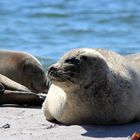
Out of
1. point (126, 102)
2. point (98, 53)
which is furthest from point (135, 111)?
point (98, 53)

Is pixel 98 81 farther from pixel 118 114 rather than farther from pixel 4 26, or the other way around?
pixel 4 26

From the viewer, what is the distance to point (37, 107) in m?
7.37

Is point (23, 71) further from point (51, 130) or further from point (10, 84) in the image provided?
point (51, 130)

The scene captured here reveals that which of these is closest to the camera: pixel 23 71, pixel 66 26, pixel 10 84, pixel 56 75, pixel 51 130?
pixel 56 75

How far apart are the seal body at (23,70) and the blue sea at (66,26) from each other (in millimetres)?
2376

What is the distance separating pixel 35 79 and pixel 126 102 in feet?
8.38

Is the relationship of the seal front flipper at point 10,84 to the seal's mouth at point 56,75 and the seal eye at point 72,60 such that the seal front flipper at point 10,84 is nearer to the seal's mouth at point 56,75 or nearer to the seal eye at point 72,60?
the seal eye at point 72,60

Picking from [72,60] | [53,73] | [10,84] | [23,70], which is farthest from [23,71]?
[53,73]

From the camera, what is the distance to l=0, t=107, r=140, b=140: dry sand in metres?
5.60

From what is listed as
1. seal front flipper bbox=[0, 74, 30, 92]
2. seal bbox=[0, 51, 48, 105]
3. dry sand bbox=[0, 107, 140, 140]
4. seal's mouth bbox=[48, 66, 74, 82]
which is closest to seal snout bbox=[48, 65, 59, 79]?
seal's mouth bbox=[48, 66, 74, 82]

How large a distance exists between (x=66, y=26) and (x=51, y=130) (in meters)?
11.3

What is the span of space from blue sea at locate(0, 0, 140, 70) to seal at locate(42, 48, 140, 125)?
4807 millimetres

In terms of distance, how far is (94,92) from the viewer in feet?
19.6

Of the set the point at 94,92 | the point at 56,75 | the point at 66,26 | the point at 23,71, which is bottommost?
the point at 66,26
